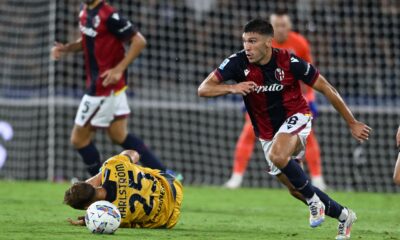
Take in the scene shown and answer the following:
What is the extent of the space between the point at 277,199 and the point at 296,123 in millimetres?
4136

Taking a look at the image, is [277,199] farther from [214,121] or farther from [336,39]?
[336,39]

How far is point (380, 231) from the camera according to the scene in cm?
740

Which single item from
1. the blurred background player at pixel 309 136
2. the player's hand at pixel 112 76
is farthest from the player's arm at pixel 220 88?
the blurred background player at pixel 309 136

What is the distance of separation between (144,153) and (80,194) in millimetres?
3287

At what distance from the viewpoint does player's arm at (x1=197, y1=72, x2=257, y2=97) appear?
6.64 meters

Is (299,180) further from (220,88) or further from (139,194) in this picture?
(139,194)

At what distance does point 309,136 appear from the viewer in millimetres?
11375

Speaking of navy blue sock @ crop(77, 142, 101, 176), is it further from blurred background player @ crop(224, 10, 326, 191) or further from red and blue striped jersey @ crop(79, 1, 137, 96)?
blurred background player @ crop(224, 10, 326, 191)

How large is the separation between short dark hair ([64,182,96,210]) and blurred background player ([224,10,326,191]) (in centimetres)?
501

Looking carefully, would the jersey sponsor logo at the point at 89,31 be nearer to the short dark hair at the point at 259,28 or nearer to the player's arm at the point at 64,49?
the player's arm at the point at 64,49

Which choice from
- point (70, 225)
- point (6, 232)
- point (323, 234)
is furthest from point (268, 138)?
point (6, 232)

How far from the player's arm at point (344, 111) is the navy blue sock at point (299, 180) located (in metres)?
0.48

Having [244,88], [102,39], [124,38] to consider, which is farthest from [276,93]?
[102,39]

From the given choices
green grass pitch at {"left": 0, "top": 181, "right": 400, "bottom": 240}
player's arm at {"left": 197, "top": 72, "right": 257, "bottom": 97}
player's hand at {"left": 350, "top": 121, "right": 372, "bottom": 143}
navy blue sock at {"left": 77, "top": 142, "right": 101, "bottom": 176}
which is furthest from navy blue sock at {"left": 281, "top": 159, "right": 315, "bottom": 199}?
navy blue sock at {"left": 77, "top": 142, "right": 101, "bottom": 176}
